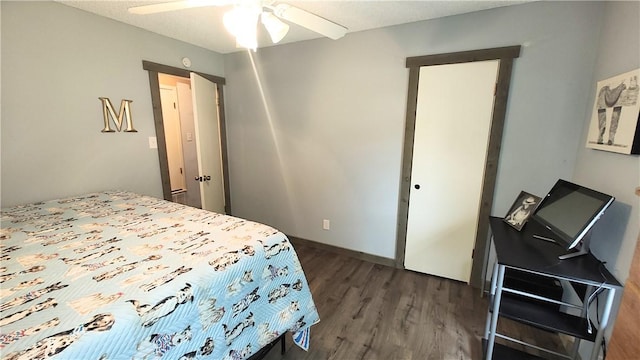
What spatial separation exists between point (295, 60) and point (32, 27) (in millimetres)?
2074

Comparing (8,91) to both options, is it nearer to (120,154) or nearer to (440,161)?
(120,154)

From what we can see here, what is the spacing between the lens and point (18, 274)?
109 cm

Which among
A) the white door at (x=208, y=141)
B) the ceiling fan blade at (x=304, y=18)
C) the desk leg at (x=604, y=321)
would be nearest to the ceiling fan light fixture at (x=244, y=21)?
the ceiling fan blade at (x=304, y=18)

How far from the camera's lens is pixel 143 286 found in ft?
3.32

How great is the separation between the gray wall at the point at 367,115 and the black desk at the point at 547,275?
789mm

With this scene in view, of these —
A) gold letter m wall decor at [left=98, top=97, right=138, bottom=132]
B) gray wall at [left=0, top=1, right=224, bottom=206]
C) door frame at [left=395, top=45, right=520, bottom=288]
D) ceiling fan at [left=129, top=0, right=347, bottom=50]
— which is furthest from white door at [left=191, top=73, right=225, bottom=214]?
door frame at [left=395, top=45, right=520, bottom=288]

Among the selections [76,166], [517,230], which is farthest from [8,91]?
[517,230]

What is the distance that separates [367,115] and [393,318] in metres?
1.79

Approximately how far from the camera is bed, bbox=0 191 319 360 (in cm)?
83

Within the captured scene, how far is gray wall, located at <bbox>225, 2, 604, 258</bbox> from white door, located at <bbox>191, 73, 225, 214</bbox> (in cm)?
25

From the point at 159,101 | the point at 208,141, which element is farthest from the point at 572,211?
the point at 159,101

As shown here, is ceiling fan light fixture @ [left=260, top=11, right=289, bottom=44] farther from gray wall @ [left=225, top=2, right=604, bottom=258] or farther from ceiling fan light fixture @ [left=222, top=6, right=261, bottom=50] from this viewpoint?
gray wall @ [left=225, top=2, right=604, bottom=258]

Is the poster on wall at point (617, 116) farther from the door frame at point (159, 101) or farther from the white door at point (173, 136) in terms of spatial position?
the white door at point (173, 136)

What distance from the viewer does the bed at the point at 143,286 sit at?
2.72ft
